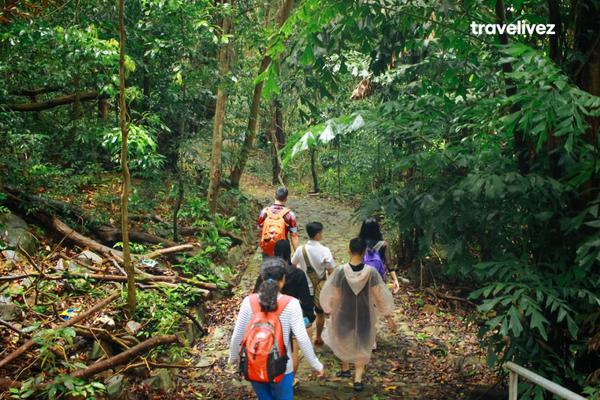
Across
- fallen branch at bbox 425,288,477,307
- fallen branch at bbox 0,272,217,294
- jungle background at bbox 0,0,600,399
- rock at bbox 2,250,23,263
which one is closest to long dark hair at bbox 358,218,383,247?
jungle background at bbox 0,0,600,399

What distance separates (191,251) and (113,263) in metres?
2.26

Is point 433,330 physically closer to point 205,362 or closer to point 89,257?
point 205,362

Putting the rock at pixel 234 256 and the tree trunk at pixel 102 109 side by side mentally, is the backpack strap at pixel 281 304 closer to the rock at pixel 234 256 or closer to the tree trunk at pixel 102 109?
the rock at pixel 234 256

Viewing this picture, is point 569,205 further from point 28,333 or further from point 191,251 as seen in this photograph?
point 191,251

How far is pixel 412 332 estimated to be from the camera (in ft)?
28.1

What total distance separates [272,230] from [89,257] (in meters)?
2.85

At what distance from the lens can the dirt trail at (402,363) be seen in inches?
245

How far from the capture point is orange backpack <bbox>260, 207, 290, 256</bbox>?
7457 mm

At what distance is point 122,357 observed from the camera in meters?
5.40

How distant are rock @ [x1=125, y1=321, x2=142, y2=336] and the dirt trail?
38.9 inches

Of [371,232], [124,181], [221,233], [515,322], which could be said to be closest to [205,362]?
[124,181]

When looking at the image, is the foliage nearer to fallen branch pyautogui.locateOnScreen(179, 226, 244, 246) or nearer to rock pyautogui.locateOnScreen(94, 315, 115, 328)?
rock pyautogui.locateOnScreen(94, 315, 115, 328)

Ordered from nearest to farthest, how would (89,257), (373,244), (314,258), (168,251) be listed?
1. (314,258)
2. (373,244)
3. (89,257)
4. (168,251)

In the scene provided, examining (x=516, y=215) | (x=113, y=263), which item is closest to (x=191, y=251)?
(x=113, y=263)
